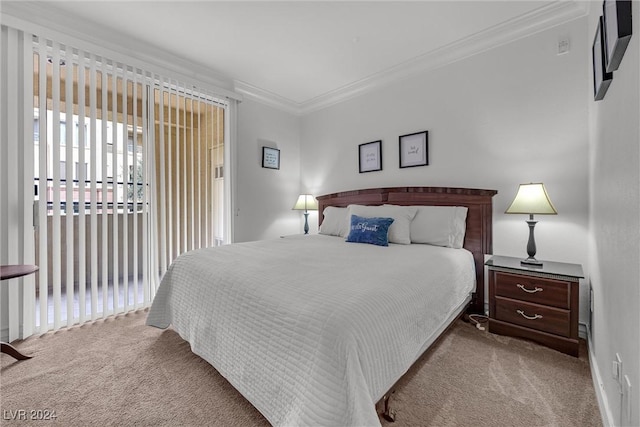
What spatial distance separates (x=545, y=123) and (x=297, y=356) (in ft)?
8.79

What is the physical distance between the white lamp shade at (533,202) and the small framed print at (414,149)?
1.04m

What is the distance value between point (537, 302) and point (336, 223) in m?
1.99

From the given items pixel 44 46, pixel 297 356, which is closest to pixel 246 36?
pixel 44 46

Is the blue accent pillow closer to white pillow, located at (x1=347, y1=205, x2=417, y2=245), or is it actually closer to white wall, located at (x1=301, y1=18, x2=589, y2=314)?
white pillow, located at (x1=347, y1=205, x2=417, y2=245)

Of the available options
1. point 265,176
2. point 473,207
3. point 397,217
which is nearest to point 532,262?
point 473,207

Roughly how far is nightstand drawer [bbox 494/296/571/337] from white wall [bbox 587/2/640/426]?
1.03ft

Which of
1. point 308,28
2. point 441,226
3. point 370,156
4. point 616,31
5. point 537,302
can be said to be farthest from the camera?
point 370,156

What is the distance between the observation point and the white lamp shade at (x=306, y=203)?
3.99 m

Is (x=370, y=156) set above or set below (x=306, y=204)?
above

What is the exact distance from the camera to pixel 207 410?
4.54ft

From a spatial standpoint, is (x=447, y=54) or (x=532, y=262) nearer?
(x=532, y=262)

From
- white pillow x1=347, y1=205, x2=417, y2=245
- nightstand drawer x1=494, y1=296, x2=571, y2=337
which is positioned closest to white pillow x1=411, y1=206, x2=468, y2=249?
white pillow x1=347, y1=205, x2=417, y2=245

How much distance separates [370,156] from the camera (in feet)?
11.5

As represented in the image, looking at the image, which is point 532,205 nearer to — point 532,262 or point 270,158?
point 532,262
